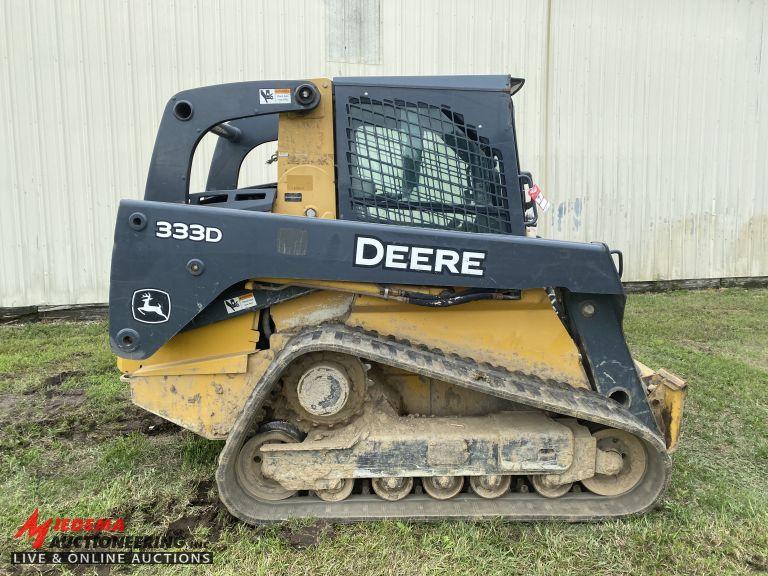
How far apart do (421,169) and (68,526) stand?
263cm

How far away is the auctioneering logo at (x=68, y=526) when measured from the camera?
276 centimetres

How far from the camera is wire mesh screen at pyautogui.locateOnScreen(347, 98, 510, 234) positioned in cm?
285

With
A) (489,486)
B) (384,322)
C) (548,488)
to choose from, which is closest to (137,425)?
(384,322)

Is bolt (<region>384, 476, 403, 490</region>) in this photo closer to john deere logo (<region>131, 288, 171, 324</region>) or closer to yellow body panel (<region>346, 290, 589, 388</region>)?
yellow body panel (<region>346, 290, 589, 388</region>)

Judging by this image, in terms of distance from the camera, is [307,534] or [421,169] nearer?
[307,534]

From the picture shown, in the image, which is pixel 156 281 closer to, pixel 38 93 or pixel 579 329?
pixel 579 329

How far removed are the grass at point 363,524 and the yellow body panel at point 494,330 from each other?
826mm

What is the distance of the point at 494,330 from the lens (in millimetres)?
2910

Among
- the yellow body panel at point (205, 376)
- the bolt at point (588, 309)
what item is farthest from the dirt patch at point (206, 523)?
the bolt at point (588, 309)

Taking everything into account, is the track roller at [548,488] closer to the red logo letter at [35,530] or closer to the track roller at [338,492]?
the track roller at [338,492]

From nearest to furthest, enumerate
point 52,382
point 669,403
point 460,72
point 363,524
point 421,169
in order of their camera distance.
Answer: point 363,524, point 421,169, point 669,403, point 52,382, point 460,72

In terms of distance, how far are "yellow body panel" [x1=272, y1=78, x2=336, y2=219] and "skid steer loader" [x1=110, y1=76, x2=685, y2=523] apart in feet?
0.03

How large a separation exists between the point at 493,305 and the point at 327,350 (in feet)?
3.02

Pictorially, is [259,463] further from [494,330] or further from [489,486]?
[494,330]
